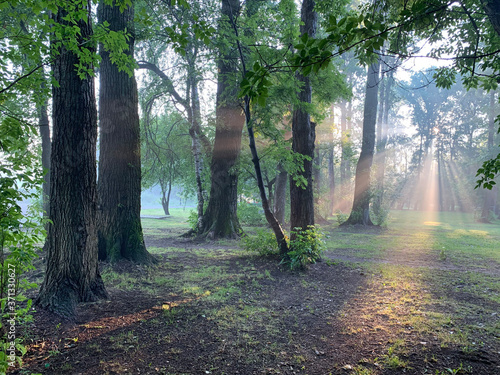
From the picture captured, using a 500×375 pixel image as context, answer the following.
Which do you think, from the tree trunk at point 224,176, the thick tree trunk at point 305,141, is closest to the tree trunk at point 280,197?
the tree trunk at point 224,176

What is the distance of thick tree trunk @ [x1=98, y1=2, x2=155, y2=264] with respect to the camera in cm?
660

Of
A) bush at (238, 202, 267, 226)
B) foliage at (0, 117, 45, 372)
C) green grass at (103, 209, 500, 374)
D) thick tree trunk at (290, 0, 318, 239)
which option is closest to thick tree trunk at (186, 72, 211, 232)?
green grass at (103, 209, 500, 374)

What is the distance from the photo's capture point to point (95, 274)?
14.3 feet

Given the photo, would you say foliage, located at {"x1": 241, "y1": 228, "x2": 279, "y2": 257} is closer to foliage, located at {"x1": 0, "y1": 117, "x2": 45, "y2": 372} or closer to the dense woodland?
the dense woodland

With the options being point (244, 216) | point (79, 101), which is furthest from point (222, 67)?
point (244, 216)

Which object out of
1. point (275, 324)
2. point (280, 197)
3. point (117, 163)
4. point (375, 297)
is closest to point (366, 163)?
point (280, 197)

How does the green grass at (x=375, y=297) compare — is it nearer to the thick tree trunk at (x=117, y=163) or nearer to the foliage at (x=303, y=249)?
the foliage at (x=303, y=249)

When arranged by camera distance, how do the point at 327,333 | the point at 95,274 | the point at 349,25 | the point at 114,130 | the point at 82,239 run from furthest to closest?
the point at 114,130 < the point at 95,274 < the point at 82,239 < the point at 327,333 < the point at 349,25

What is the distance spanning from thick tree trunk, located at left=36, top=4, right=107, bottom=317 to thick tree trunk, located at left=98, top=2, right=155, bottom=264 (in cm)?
259

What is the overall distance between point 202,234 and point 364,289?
741 cm

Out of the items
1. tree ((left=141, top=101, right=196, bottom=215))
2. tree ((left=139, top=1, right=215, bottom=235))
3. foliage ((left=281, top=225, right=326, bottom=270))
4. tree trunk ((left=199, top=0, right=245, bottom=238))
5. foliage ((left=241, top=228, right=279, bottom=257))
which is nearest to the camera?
foliage ((left=281, top=225, right=326, bottom=270))

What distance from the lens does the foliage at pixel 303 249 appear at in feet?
22.1

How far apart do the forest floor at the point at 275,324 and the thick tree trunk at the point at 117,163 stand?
0.66 m

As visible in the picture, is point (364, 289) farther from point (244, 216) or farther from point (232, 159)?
point (244, 216)
